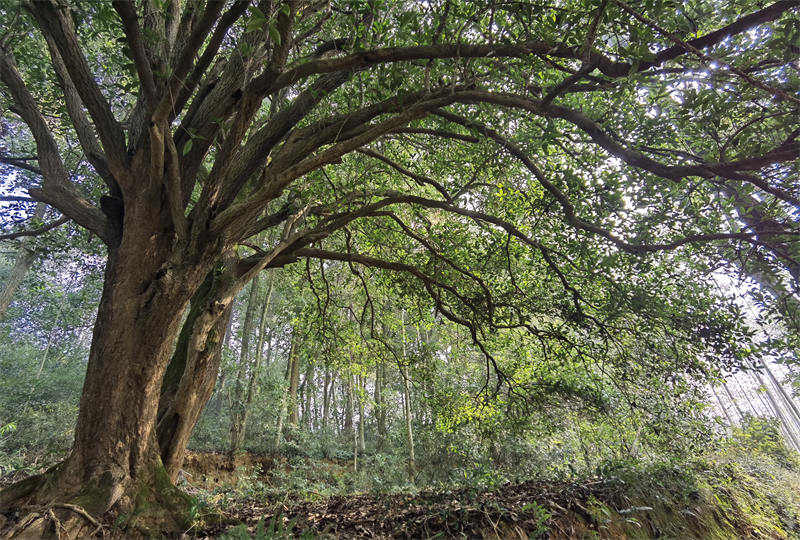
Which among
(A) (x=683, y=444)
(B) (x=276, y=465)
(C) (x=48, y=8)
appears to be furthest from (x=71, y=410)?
(A) (x=683, y=444)

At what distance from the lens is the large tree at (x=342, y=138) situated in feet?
7.63

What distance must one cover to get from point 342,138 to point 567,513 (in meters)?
4.22

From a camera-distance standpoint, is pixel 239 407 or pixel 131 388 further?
pixel 239 407

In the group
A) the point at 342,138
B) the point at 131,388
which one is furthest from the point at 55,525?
the point at 342,138

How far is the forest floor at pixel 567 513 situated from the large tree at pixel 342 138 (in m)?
1.07

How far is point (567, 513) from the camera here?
3049 millimetres

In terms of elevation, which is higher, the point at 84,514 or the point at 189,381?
the point at 189,381

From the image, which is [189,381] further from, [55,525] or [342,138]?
[342,138]

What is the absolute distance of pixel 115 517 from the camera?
2342 millimetres

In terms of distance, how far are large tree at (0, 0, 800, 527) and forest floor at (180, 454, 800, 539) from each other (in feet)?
3.51

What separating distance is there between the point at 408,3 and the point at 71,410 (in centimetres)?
1538

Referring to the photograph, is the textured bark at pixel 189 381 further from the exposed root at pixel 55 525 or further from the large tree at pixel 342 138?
the exposed root at pixel 55 525

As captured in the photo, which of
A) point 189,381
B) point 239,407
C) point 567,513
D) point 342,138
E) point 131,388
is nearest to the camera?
point 131,388

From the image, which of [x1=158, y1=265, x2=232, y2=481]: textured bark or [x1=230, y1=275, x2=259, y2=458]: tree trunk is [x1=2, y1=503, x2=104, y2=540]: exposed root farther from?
[x1=230, y1=275, x2=259, y2=458]: tree trunk
